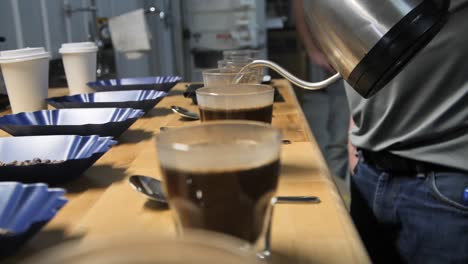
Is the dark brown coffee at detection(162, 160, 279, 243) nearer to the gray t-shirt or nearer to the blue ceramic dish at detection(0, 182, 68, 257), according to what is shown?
the blue ceramic dish at detection(0, 182, 68, 257)

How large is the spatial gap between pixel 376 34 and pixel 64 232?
36 cm

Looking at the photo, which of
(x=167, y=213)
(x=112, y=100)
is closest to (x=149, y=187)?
(x=167, y=213)

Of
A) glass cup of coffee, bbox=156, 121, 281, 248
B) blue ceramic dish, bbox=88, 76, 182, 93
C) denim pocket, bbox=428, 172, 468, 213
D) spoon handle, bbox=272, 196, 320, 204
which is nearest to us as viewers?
glass cup of coffee, bbox=156, 121, 281, 248

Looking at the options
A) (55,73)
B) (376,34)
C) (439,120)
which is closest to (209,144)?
(376,34)

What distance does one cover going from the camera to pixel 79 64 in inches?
42.7

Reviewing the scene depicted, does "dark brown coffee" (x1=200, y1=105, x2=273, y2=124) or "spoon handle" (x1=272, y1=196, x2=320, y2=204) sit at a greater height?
"dark brown coffee" (x1=200, y1=105, x2=273, y2=124)

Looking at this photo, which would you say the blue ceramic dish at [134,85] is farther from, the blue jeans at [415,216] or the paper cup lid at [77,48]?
the blue jeans at [415,216]

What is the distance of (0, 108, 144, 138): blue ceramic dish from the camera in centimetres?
61

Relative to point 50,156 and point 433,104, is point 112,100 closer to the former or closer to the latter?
point 50,156

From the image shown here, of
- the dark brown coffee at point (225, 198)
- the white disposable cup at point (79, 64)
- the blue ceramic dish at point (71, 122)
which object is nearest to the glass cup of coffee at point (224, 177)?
the dark brown coffee at point (225, 198)

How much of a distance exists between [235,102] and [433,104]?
490 mm

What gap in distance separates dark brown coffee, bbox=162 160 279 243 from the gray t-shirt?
57cm

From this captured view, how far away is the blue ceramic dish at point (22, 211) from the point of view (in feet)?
1.07

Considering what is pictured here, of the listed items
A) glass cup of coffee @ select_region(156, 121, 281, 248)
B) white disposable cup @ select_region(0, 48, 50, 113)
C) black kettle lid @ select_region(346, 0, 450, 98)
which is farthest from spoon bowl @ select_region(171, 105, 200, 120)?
glass cup of coffee @ select_region(156, 121, 281, 248)
